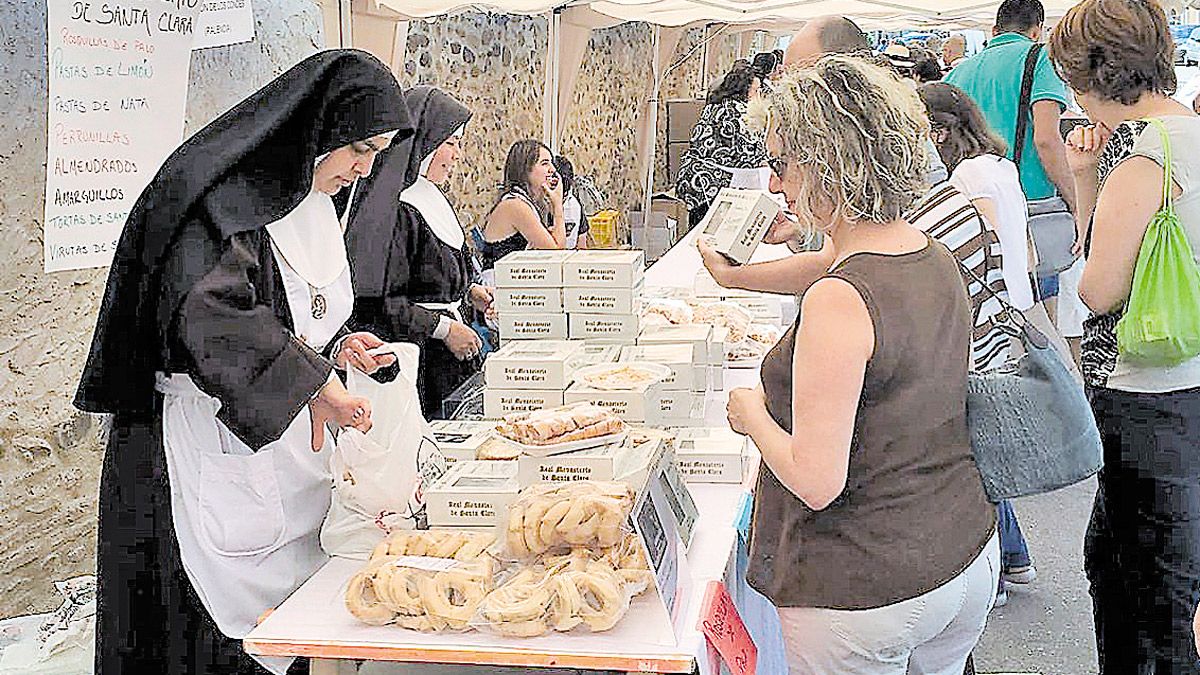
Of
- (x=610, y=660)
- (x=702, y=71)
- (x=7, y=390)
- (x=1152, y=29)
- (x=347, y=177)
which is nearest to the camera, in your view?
(x=610, y=660)

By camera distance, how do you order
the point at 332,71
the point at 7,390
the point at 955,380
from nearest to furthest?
the point at 955,380 → the point at 332,71 → the point at 7,390

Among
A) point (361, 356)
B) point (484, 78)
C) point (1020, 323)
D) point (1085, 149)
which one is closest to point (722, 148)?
point (484, 78)

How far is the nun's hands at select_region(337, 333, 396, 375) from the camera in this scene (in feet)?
7.59

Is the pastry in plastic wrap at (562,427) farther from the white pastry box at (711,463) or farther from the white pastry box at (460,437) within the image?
the white pastry box at (711,463)

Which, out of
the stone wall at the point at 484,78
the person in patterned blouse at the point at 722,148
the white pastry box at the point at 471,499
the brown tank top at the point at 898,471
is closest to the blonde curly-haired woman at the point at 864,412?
the brown tank top at the point at 898,471

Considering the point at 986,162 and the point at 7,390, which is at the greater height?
the point at 986,162

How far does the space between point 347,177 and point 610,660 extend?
3.51ft

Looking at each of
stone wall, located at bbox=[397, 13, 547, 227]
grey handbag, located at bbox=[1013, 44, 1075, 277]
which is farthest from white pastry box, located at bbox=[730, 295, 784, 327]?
stone wall, located at bbox=[397, 13, 547, 227]

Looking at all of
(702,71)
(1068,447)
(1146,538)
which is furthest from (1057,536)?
(702,71)

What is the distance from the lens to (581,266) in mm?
2783

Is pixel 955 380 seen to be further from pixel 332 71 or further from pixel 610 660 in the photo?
pixel 332 71

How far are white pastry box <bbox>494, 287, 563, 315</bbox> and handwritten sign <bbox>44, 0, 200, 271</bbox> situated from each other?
80 cm

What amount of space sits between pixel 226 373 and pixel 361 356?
336mm

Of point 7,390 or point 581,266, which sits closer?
point 581,266
